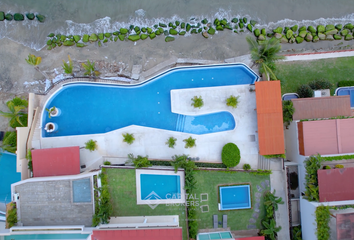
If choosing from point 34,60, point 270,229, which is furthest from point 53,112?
point 270,229

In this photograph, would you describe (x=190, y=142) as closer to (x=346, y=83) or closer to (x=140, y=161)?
(x=140, y=161)

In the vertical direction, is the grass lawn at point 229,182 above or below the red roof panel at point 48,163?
below

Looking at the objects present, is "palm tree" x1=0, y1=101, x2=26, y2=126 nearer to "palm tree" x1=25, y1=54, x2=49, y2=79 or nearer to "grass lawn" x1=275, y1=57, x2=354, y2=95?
"palm tree" x1=25, y1=54, x2=49, y2=79

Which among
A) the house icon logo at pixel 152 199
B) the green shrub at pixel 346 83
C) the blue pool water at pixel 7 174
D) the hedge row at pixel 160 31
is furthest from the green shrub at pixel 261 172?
the blue pool water at pixel 7 174

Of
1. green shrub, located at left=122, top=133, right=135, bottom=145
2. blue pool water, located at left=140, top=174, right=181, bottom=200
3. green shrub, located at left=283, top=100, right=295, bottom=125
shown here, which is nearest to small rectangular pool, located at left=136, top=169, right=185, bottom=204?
blue pool water, located at left=140, top=174, right=181, bottom=200

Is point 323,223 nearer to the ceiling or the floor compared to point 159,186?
nearer to the floor

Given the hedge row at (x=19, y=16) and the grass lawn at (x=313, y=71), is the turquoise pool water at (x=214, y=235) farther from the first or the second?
the hedge row at (x=19, y=16)

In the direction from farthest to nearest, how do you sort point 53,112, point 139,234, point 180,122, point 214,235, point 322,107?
point 180,122, point 53,112, point 322,107, point 214,235, point 139,234
